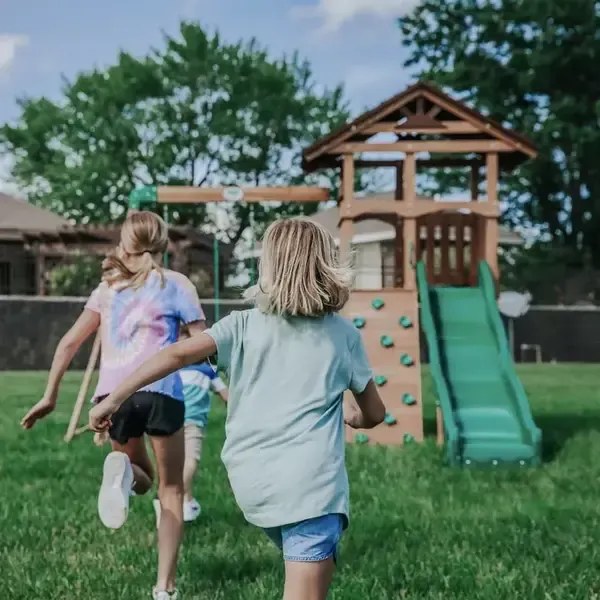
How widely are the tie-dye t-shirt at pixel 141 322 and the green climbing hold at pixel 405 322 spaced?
7.16m

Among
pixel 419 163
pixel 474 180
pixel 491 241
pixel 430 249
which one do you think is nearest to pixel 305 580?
pixel 491 241

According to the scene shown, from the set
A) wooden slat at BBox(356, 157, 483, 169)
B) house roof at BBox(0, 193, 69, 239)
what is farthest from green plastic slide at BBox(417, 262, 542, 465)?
house roof at BBox(0, 193, 69, 239)

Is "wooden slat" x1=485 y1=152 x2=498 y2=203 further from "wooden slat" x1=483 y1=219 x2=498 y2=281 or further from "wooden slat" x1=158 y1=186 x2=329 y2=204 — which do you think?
"wooden slat" x1=158 y1=186 x2=329 y2=204

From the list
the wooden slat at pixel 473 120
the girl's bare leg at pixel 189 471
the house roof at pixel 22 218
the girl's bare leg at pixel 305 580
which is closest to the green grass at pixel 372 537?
the girl's bare leg at pixel 189 471

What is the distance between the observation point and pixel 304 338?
3.20 m

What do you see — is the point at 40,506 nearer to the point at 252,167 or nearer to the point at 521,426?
the point at 521,426

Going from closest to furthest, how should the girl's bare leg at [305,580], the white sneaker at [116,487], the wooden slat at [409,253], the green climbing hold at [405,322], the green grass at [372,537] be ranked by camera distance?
the girl's bare leg at [305,580] < the white sneaker at [116,487] < the green grass at [372,537] < the green climbing hold at [405,322] < the wooden slat at [409,253]

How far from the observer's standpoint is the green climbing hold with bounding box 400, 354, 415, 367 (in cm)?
1150

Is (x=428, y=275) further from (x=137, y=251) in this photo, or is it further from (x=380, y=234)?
(x=380, y=234)

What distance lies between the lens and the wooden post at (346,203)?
41.0 ft

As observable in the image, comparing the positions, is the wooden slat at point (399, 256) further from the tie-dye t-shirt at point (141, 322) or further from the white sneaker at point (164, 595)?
the white sneaker at point (164, 595)

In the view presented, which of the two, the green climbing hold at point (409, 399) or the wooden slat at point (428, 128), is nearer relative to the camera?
the green climbing hold at point (409, 399)

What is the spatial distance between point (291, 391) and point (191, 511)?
3.44 metres

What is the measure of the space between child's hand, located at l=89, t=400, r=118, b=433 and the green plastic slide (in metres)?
6.14
